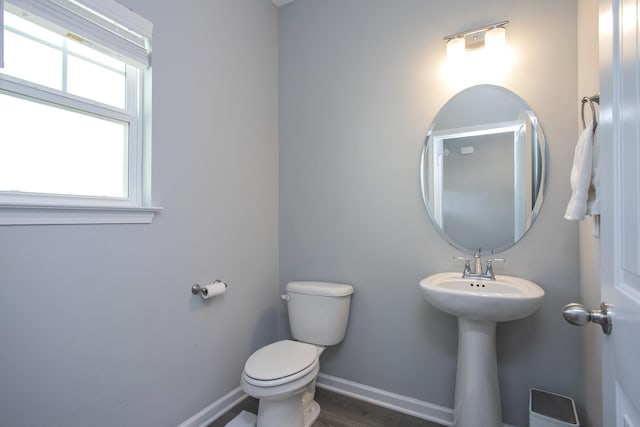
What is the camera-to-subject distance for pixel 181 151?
155cm

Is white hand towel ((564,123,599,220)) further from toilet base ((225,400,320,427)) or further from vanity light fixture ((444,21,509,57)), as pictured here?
toilet base ((225,400,320,427))

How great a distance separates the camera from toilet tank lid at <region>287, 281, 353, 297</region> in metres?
1.83

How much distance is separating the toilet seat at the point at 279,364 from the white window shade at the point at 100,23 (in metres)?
1.51

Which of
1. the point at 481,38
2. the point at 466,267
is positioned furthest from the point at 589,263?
the point at 481,38

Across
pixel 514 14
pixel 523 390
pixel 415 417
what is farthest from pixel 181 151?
pixel 523 390

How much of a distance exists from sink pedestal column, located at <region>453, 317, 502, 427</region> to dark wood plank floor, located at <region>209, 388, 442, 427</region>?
36 cm

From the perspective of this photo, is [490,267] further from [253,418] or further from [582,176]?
[253,418]

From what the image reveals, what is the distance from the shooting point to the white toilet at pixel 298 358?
4.47ft

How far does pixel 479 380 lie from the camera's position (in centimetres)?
139

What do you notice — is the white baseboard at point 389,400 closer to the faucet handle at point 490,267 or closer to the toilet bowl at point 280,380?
the toilet bowl at point 280,380

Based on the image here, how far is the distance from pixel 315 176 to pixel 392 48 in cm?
92

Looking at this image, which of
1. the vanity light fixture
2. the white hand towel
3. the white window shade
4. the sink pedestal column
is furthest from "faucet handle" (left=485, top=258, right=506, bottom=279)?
the white window shade

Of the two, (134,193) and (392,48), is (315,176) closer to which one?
(392,48)

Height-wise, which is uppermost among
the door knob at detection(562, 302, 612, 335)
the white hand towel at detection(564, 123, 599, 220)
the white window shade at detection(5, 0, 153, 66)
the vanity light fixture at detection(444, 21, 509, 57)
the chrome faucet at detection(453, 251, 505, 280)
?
the vanity light fixture at detection(444, 21, 509, 57)
